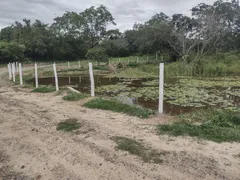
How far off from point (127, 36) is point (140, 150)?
38.2 m

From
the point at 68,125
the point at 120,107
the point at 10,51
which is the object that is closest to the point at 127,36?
the point at 10,51

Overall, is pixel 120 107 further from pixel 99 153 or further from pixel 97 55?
pixel 97 55

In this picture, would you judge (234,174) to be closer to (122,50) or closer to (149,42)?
(149,42)

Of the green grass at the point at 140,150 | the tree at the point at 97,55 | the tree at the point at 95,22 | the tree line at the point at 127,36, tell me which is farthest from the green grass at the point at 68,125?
the tree at the point at 95,22

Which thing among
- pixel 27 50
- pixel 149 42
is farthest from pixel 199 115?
pixel 27 50

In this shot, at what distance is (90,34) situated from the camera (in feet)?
142

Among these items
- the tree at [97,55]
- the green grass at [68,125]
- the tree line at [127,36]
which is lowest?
the green grass at [68,125]

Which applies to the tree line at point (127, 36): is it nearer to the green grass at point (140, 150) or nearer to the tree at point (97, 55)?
the tree at point (97, 55)

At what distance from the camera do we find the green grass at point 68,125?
185 inches

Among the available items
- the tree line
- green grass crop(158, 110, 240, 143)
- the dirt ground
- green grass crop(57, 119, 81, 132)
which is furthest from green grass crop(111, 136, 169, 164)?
the tree line

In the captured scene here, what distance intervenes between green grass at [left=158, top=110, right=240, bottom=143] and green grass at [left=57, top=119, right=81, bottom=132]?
1732 millimetres

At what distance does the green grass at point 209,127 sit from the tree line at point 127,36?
15.7m

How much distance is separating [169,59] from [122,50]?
40.8 ft

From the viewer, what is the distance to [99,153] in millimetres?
3551
